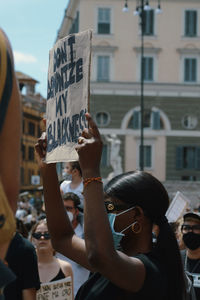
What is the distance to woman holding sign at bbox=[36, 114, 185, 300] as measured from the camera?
2475mm

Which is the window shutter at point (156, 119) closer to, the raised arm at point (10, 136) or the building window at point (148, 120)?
the building window at point (148, 120)

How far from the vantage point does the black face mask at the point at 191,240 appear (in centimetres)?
519

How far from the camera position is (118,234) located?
2.78 meters

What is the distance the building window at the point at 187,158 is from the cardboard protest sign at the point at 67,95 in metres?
38.0

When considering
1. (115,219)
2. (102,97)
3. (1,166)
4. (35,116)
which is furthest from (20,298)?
(35,116)

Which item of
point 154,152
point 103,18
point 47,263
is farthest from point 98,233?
point 103,18

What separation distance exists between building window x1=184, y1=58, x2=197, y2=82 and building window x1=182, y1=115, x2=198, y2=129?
2.47m

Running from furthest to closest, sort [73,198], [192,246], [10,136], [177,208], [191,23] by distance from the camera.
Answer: [191,23] → [177,208] → [73,198] → [192,246] → [10,136]

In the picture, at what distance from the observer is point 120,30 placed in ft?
135

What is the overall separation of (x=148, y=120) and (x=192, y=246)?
35662 millimetres

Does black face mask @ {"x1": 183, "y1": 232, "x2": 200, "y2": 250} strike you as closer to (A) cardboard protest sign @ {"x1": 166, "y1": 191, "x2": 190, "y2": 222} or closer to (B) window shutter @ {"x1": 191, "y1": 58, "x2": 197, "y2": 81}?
(A) cardboard protest sign @ {"x1": 166, "y1": 191, "x2": 190, "y2": 222}

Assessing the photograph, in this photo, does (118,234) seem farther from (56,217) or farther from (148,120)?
(148,120)

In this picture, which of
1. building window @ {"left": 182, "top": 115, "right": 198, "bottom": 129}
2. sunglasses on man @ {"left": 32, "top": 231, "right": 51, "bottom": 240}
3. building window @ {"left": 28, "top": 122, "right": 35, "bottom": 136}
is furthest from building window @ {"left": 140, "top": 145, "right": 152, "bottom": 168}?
sunglasses on man @ {"left": 32, "top": 231, "right": 51, "bottom": 240}

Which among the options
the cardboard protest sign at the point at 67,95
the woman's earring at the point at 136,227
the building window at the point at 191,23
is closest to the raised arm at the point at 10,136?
the cardboard protest sign at the point at 67,95
